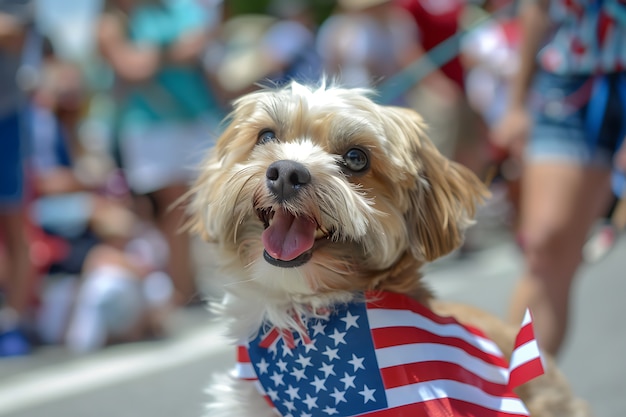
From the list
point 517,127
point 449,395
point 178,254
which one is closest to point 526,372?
point 449,395

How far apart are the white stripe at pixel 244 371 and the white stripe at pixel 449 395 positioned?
1.52ft

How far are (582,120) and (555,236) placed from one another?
502 mm

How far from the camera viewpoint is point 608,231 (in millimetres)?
6562

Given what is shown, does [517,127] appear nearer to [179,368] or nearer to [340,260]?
[340,260]

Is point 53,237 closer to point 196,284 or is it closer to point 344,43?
point 196,284

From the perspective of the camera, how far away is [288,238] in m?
2.52

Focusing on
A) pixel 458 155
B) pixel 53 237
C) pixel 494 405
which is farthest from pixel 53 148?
pixel 494 405

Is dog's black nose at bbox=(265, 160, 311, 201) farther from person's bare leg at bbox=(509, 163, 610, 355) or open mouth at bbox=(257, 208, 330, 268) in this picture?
person's bare leg at bbox=(509, 163, 610, 355)

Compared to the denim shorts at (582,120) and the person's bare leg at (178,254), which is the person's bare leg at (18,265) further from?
the denim shorts at (582,120)

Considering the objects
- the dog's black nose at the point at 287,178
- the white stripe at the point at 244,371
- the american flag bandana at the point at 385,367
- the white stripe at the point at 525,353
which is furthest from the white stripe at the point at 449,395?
the dog's black nose at the point at 287,178

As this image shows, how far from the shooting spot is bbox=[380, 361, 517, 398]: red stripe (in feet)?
8.07

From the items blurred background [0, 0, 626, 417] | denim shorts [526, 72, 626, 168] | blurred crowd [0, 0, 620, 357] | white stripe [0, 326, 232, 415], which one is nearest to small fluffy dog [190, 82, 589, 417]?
denim shorts [526, 72, 626, 168]

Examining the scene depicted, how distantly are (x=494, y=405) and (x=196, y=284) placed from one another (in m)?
4.73

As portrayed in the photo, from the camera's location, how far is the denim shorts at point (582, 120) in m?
3.53
